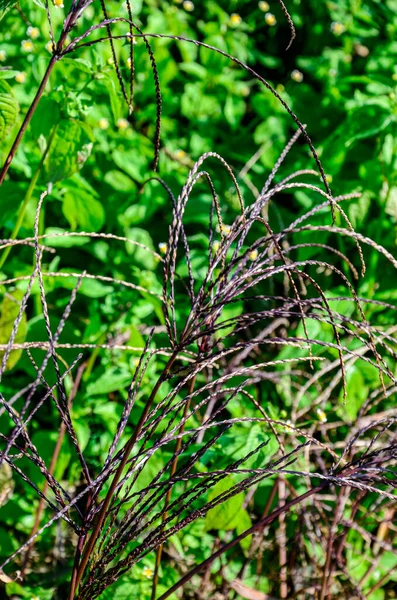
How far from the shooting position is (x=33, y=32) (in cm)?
205

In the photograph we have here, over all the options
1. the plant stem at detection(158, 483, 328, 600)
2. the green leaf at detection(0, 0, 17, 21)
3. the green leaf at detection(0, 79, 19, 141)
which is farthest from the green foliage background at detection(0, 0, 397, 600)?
the plant stem at detection(158, 483, 328, 600)

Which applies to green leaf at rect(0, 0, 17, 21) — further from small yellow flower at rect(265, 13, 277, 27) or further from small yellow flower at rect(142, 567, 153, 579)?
small yellow flower at rect(265, 13, 277, 27)

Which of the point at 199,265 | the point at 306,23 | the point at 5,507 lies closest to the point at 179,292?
the point at 199,265

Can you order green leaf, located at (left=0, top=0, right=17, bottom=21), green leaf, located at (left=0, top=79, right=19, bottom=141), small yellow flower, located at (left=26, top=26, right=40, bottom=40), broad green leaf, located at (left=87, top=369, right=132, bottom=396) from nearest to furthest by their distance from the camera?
green leaf, located at (left=0, top=0, right=17, bottom=21), green leaf, located at (left=0, top=79, right=19, bottom=141), broad green leaf, located at (left=87, top=369, right=132, bottom=396), small yellow flower, located at (left=26, top=26, right=40, bottom=40)

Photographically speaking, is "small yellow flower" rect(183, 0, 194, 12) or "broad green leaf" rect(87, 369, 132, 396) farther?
"small yellow flower" rect(183, 0, 194, 12)

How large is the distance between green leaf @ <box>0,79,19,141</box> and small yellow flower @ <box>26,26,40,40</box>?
0.77 meters

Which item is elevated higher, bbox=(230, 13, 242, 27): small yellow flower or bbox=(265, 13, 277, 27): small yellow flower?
bbox=(265, 13, 277, 27): small yellow flower

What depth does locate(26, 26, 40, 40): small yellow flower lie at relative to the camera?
1.99 metres

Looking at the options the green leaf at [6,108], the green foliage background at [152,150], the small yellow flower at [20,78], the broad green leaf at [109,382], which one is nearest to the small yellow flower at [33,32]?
the green foliage background at [152,150]

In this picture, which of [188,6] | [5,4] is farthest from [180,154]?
[5,4]

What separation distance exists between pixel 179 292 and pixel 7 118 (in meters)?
1.10

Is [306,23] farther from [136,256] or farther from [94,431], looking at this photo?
[94,431]

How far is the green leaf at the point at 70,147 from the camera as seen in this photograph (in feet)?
5.03

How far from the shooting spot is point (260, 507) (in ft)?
6.45
